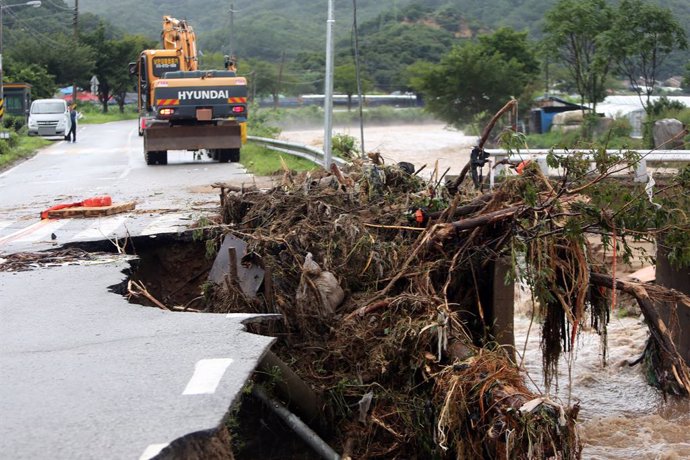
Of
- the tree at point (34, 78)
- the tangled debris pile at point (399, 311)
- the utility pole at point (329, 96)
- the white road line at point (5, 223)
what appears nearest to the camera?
the tangled debris pile at point (399, 311)

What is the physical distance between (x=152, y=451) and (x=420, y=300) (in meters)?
→ 3.24

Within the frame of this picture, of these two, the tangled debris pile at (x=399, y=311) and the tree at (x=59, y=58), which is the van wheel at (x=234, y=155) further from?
the tree at (x=59, y=58)

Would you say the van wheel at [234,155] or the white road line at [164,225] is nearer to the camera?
the white road line at [164,225]

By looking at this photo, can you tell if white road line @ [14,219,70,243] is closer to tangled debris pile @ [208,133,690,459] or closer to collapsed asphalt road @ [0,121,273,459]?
collapsed asphalt road @ [0,121,273,459]

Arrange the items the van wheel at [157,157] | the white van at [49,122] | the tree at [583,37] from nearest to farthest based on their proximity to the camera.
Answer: the van wheel at [157,157]
the tree at [583,37]
the white van at [49,122]

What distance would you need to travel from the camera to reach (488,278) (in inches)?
323

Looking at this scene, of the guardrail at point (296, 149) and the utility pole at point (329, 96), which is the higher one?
the utility pole at point (329, 96)

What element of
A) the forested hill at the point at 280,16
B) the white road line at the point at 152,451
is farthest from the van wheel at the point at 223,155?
the forested hill at the point at 280,16

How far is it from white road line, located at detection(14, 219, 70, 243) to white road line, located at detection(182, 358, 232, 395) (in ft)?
20.6

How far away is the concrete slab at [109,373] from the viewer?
439cm

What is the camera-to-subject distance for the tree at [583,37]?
42375mm

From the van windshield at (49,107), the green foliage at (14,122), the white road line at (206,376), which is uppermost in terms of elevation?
the van windshield at (49,107)

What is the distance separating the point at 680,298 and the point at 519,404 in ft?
6.65

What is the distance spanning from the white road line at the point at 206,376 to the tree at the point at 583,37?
124 feet
